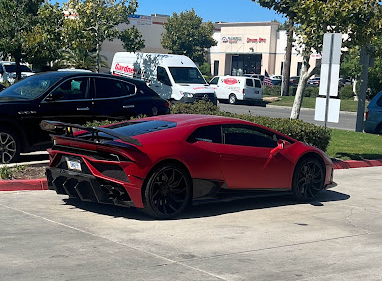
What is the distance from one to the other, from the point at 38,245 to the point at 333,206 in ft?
16.5

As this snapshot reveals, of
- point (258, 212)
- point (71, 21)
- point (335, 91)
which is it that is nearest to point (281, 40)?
point (71, 21)

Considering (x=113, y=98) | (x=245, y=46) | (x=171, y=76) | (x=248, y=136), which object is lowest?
(x=248, y=136)

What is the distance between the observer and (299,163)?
9.58 meters

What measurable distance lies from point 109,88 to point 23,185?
396cm

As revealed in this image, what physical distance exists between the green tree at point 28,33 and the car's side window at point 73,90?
12514 millimetres

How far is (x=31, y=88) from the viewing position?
12.0 m

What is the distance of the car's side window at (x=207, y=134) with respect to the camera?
27.6ft

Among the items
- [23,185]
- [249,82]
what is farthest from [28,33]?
[249,82]

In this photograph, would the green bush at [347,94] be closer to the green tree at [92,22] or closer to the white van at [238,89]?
the white van at [238,89]

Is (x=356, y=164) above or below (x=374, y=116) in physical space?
below

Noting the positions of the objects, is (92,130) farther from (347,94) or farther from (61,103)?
(347,94)

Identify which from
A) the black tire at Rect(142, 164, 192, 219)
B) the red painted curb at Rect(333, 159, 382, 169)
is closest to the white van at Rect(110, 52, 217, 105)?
the red painted curb at Rect(333, 159, 382, 169)

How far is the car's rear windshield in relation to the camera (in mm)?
8289

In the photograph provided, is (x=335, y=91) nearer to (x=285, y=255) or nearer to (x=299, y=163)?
(x=299, y=163)
